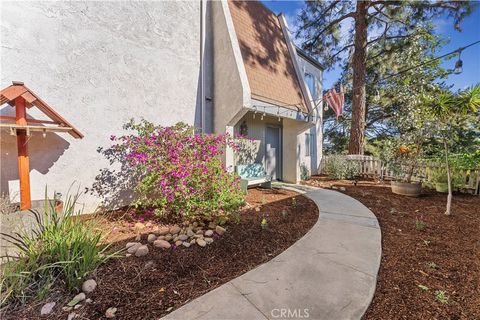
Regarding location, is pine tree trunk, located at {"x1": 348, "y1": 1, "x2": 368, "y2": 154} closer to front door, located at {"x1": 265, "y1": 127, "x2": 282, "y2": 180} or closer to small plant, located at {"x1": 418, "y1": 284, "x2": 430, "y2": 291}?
front door, located at {"x1": 265, "y1": 127, "x2": 282, "y2": 180}

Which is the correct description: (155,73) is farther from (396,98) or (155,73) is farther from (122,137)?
(396,98)

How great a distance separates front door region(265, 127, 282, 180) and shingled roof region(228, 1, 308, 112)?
66.5 inches

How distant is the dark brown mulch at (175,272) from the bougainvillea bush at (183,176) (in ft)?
2.10

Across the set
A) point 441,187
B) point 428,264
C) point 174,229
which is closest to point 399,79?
point 441,187

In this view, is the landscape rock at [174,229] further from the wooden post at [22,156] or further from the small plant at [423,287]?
the small plant at [423,287]

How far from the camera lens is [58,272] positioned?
2.18m

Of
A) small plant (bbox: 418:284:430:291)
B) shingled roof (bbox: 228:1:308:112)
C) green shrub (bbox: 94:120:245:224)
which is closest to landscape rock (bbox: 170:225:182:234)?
green shrub (bbox: 94:120:245:224)

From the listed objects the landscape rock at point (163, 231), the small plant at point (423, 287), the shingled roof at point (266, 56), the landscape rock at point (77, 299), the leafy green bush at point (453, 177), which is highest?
the shingled roof at point (266, 56)

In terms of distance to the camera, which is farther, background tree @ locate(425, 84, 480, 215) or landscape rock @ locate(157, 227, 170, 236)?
background tree @ locate(425, 84, 480, 215)

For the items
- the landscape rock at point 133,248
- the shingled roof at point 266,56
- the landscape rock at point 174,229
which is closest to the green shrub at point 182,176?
the landscape rock at point 174,229

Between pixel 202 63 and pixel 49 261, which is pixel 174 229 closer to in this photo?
pixel 49 261

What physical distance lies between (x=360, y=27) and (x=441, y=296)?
38.4ft

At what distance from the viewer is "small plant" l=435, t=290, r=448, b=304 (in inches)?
78.8

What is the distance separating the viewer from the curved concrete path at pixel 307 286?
1822 millimetres
